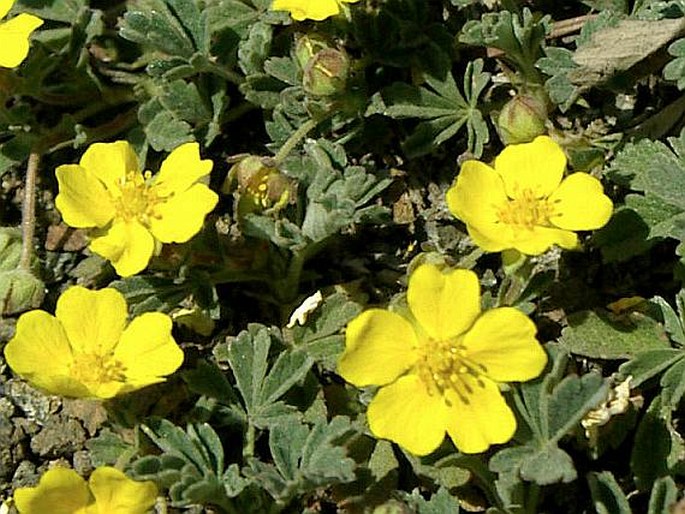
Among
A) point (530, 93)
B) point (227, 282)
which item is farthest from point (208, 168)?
point (530, 93)

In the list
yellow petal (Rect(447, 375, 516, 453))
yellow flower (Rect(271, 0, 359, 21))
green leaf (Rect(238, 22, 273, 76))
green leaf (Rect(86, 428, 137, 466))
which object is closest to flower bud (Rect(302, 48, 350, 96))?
yellow flower (Rect(271, 0, 359, 21))

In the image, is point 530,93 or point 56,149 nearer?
point 530,93

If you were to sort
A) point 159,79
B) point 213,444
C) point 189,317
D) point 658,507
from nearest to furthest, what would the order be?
point 658,507, point 213,444, point 189,317, point 159,79

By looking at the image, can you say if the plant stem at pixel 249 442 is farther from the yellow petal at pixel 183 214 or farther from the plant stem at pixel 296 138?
the plant stem at pixel 296 138

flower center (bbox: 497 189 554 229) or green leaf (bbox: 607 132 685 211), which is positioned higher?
flower center (bbox: 497 189 554 229)

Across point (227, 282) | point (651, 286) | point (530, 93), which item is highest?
point (530, 93)

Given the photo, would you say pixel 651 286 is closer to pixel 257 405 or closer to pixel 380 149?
pixel 380 149

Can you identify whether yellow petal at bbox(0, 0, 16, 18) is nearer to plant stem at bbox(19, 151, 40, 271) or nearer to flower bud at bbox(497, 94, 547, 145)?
plant stem at bbox(19, 151, 40, 271)
